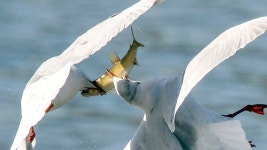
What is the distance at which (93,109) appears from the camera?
6.58m

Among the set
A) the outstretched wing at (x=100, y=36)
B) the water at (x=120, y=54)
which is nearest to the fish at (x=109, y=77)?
the outstretched wing at (x=100, y=36)

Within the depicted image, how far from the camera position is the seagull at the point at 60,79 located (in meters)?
3.81

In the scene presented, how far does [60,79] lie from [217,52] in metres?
0.42

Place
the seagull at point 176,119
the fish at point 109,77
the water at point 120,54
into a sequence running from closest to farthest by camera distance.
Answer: the seagull at point 176,119 → the fish at point 109,77 → the water at point 120,54

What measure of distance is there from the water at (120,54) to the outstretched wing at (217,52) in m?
2.07

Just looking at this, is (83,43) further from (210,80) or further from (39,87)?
(210,80)

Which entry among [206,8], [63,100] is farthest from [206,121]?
[206,8]

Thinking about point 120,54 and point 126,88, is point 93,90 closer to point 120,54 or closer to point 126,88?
point 126,88

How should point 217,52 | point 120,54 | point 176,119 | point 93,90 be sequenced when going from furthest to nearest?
point 120,54
point 93,90
point 176,119
point 217,52

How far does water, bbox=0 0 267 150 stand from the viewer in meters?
6.36

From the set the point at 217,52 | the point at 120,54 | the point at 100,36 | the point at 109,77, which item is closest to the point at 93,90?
the point at 109,77

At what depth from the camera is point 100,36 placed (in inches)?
159

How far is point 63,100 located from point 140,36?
3.49 m

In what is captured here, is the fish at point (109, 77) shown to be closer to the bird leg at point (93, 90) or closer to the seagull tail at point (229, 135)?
the bird leg at point (93, 90)
